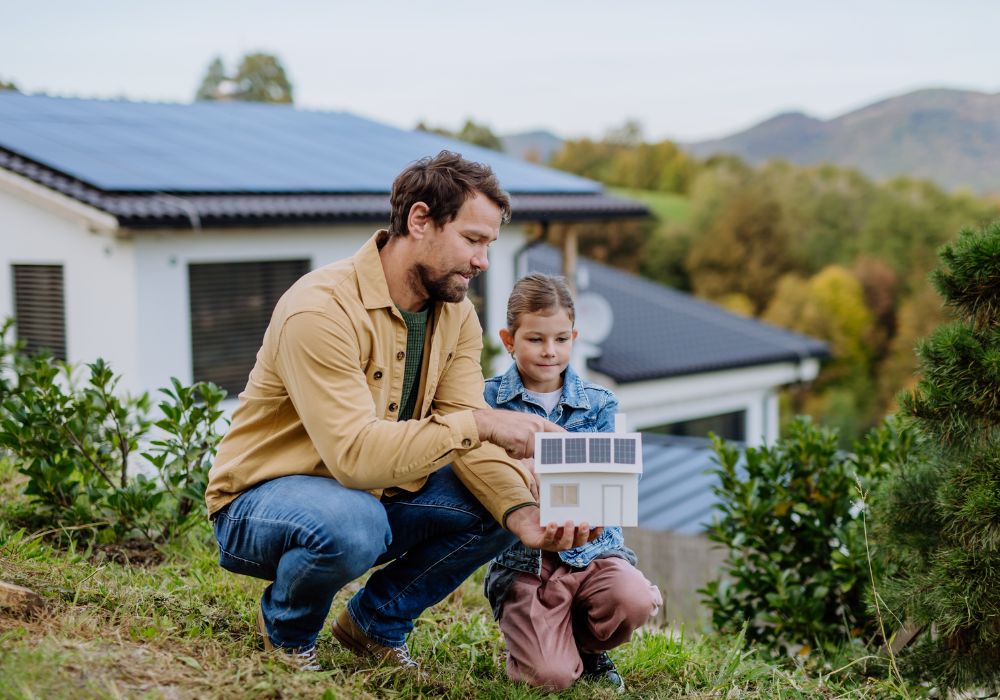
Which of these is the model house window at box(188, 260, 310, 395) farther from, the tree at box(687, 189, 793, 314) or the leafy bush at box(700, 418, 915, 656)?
the tree at box(687, 189, 793, 314)

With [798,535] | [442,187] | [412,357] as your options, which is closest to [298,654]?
[412,357]

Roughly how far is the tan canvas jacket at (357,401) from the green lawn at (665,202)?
57830 millimetres

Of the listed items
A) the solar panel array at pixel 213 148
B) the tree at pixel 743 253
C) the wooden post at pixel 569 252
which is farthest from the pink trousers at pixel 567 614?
the tree at pixel 743 253

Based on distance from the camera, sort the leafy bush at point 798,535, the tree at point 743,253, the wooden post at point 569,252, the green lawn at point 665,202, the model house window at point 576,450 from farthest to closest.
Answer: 1. the green lawn at point 665,202
2. the tree at point 743,253
3. the wooden post at point 569,252
4. the leafy bush at point 798,535
5. the model house window at point 576,450

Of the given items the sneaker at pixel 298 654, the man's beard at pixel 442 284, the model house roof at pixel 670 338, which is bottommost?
the model house roof at pixel 670 338

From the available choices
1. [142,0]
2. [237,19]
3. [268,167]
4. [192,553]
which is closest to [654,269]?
[237,19]

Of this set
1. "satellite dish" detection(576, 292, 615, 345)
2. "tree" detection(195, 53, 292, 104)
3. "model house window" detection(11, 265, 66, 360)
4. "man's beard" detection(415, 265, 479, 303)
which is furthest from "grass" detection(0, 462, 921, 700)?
"tree" detection(195, 53, 292, 104)

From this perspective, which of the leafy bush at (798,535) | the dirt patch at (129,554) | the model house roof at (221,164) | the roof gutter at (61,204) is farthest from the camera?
the model house roof at (221,164)

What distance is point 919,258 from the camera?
5303cm

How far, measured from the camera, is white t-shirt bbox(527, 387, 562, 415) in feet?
11.8

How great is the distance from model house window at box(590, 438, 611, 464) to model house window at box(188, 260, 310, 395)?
26.6 feet

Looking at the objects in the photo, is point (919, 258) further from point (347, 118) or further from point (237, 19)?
point (347, 118)

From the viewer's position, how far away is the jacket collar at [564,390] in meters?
3.56

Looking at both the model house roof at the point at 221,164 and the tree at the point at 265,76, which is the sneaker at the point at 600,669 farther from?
the tree at the point at 265,76
